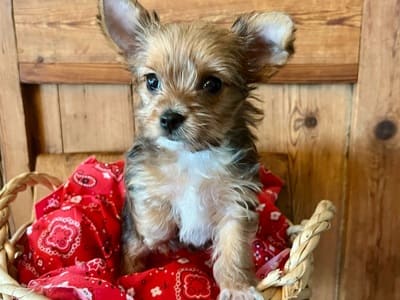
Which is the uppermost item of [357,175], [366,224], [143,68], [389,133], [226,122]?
[143,68]

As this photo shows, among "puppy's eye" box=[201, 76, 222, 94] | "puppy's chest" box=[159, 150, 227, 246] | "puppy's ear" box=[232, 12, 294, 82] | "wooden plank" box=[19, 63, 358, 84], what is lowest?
"puppy's chest" box=[159, 150, 227, 246]

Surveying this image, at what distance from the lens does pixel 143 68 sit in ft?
4.56

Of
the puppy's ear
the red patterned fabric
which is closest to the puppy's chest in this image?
the red patterned fabric

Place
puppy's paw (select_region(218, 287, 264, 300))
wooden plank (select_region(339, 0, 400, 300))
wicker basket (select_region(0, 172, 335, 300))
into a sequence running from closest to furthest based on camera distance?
1. wicker basket (select_region(0, 172, 335, 300))
2. puppy's paw (select_region(218, 287, 264, 300))
3. wooden plank (select_region(339, 0, 400, 300))

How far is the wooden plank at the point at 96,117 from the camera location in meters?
1.91

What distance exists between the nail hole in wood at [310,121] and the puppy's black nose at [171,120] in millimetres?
687

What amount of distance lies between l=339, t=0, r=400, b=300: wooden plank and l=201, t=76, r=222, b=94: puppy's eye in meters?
0.57

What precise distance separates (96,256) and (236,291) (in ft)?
1.29

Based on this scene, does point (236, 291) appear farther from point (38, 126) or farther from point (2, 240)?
point (38, 126)

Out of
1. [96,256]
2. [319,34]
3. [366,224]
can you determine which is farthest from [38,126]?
[366,224]

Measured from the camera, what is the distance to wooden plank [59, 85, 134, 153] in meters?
1.91

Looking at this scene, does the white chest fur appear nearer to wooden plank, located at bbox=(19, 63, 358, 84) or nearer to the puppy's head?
the puppy's head

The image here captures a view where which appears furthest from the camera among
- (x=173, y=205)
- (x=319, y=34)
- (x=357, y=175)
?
(x=357, y=175)

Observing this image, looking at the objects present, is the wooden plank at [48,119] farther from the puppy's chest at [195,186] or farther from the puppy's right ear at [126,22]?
the puppy's chest at [195,186]
